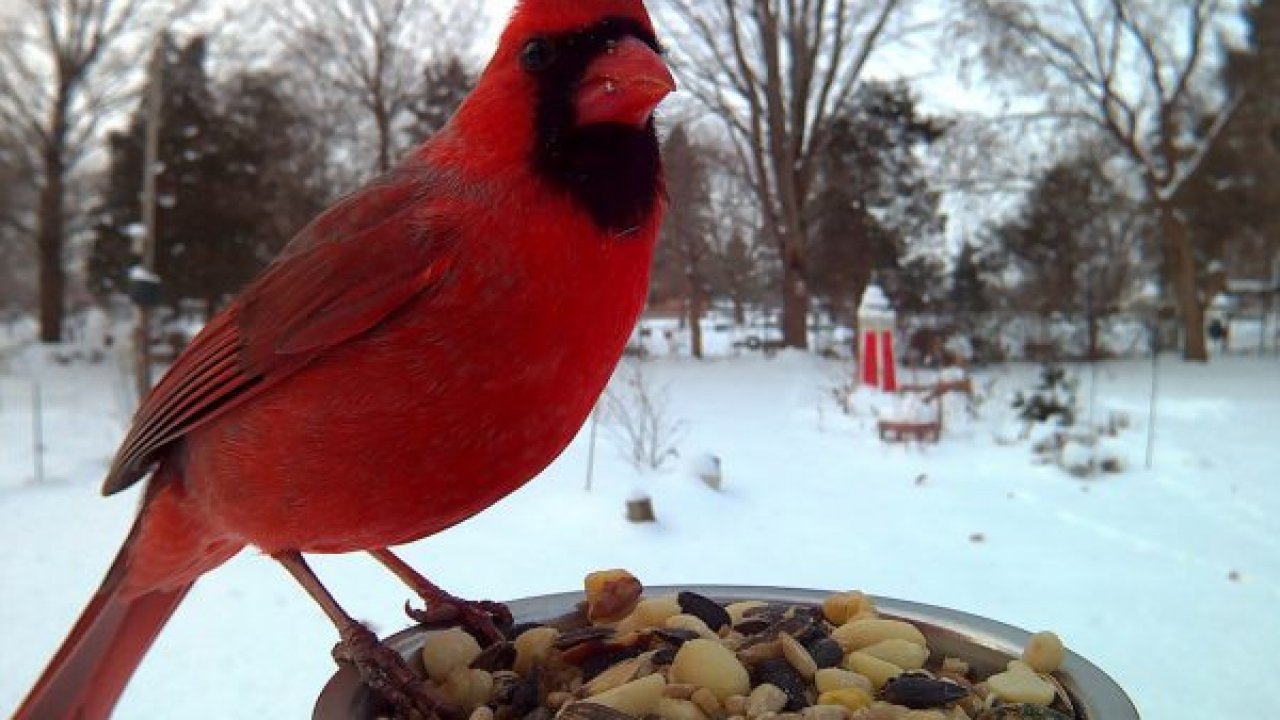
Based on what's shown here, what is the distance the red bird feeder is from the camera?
8.30 m

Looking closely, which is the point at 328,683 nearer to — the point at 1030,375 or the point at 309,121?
the point at 1030,375

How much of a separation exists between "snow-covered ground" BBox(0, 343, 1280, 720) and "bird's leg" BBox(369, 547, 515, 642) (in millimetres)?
1679

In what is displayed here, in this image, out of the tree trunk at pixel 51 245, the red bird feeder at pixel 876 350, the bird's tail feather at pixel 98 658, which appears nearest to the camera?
the bird's tail feather at pixel 98 658

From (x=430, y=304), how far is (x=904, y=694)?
52 cm

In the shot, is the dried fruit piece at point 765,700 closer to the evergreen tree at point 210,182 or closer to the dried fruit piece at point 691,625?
the dried fruit piece at point 691,625

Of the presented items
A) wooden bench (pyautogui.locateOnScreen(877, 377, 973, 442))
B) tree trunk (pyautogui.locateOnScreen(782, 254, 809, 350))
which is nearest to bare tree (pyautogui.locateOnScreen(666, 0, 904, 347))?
tree trunk (pyautogui.locateOnScreen(782, 254, 809, 350))

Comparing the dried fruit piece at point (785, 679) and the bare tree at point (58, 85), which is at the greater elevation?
the bare tree at point (58, 85)

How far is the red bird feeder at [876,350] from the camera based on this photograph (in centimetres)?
830

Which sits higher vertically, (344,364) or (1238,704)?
(344,364)

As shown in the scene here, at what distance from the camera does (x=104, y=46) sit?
1546 centimetres

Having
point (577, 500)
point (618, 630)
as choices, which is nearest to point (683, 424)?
point (577, 500)

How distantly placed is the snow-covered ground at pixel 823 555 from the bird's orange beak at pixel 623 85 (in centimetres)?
224

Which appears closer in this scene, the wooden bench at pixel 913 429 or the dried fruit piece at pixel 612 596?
the dried fruit piece at pixel 612 596

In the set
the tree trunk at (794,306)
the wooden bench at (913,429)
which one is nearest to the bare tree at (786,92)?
the tree trunk at (794,306)
